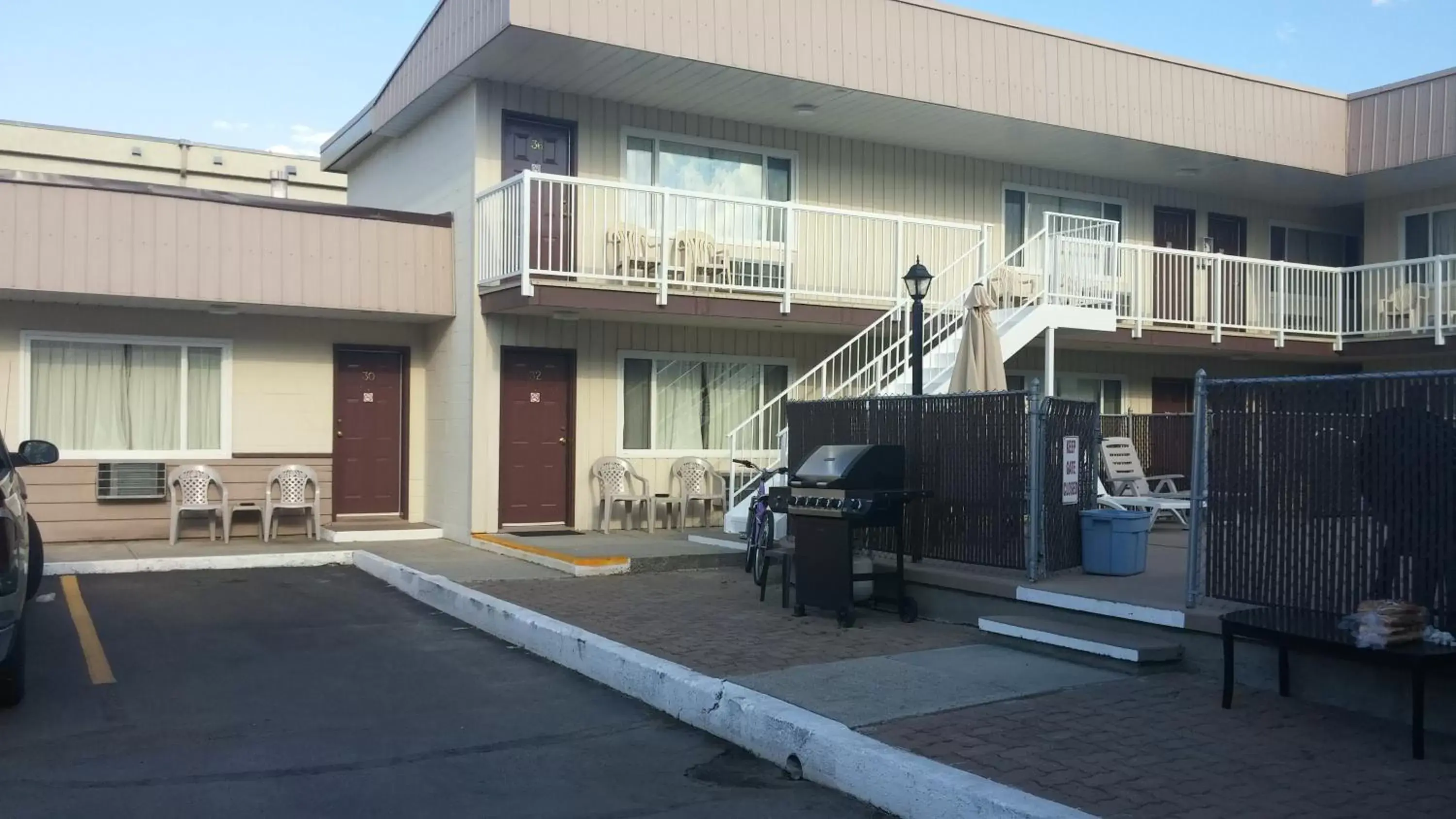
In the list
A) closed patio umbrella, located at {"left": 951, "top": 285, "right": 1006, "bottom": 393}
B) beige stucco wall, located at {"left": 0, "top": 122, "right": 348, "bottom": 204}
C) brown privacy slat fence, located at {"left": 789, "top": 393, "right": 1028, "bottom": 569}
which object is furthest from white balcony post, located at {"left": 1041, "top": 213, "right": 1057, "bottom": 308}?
beige stucco wall, located at {"left": 0, "top": 122, "right": 348, "bottom": 204}

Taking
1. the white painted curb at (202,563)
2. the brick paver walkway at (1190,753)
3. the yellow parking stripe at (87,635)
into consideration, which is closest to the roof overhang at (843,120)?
the white painted curb at (202,563)

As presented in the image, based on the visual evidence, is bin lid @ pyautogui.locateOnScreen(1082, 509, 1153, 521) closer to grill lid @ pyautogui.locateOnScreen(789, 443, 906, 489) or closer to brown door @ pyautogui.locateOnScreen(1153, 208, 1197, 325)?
grill lid @ pyautogui.locateOnScreen(789, 443, 906, 489)

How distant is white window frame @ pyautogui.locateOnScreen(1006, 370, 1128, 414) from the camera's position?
18.0 m

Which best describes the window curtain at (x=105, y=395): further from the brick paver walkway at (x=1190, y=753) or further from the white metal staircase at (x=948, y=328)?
the brick paver walkway at (x=1190, y=753)

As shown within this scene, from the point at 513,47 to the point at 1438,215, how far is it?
14745mm

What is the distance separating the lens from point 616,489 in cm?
1491

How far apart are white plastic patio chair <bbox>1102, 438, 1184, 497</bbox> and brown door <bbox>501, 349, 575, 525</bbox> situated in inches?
258

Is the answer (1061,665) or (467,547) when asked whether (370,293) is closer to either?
(467,547)

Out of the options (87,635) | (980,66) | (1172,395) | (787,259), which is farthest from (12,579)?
(1172,395)

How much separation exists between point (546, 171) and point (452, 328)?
7.39ft

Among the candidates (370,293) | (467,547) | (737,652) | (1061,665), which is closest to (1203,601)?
(1061,665)

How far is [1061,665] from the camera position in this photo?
291 inches

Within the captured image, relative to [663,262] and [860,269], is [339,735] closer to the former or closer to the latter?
[663,262]

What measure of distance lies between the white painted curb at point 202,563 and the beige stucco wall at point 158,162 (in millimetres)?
12768
